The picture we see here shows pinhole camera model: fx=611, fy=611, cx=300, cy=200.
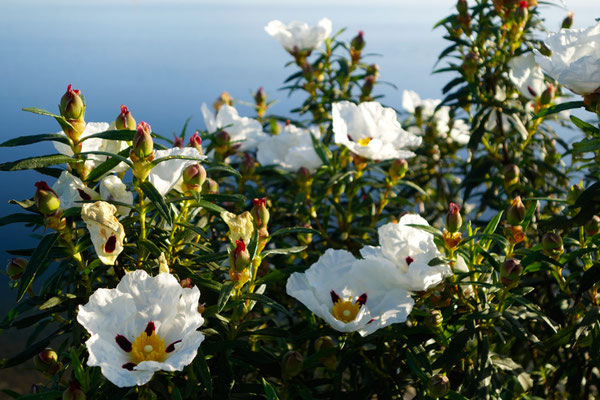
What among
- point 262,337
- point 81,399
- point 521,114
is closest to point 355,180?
point 262,337

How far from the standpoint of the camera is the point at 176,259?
143 cm

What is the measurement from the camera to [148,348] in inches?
47.4

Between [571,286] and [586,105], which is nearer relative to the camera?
[586,105]

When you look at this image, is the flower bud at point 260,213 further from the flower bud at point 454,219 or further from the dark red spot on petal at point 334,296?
the flower bud at point 454,219

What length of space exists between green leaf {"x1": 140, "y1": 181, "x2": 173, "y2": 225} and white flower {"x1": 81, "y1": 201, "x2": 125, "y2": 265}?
0.08m

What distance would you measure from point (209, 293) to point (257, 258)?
0.59 ft

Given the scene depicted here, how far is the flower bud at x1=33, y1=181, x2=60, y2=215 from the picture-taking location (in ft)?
3.89

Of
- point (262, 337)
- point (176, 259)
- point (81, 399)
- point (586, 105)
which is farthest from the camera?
point (262, 337)

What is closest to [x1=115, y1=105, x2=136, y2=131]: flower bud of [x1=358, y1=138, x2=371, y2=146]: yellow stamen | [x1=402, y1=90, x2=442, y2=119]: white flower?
[x1=358, y1=138, x2=371, y2=146]: yellow stamen

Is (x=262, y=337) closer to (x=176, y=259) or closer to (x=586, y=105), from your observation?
(x=176, y=259)

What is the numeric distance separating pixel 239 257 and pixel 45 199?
0.39 metres

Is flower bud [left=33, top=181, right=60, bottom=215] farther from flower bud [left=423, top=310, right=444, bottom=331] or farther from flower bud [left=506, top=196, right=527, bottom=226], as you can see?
flower bud [left=506, top=196, right=527, bottom=226]

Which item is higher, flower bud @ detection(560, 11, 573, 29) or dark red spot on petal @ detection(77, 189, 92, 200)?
flower bud @ detection(560, 11, 573, 29)

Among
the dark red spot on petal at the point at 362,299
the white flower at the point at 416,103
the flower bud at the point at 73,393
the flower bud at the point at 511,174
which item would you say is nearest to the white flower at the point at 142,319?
the flower bud at the point at 73,393
